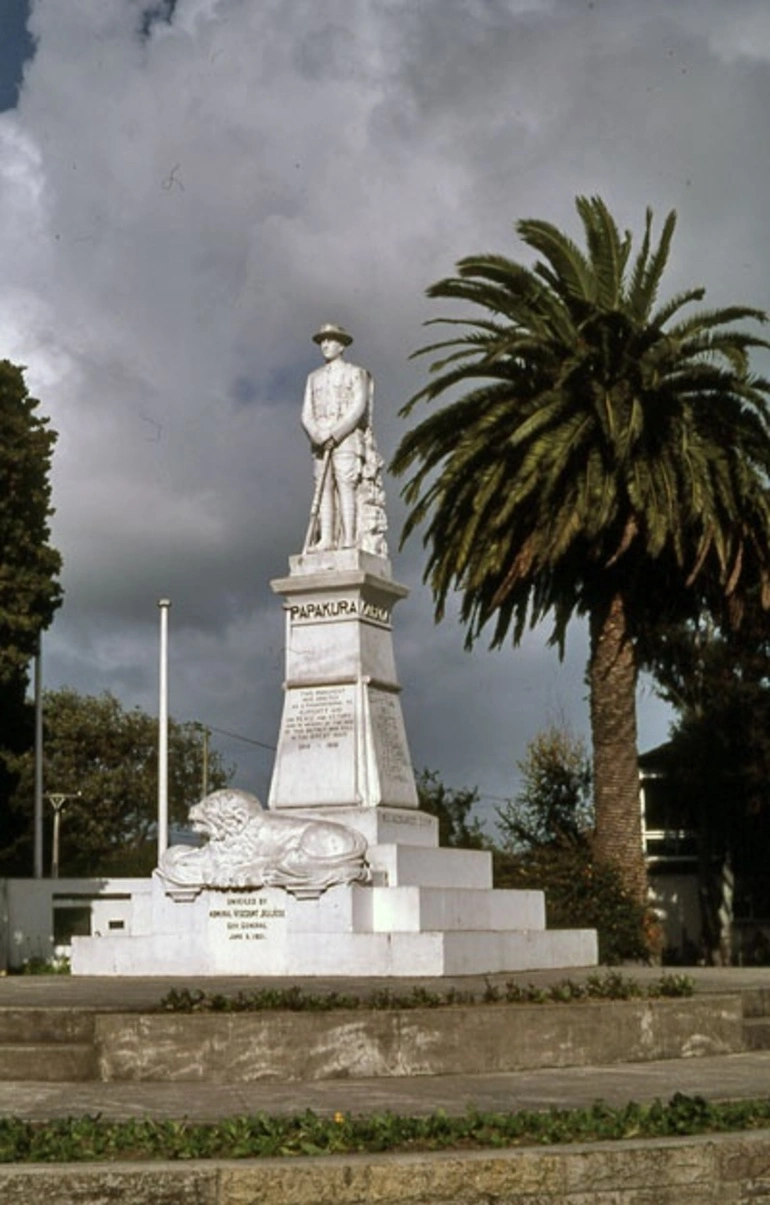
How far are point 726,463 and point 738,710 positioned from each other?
8.77m

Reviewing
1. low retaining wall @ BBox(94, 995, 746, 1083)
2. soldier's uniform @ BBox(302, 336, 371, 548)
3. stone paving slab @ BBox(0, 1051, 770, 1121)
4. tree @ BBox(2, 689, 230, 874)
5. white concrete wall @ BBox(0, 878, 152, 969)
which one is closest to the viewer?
stone paving slab @ BBox(0, 1051, 770, 1121)

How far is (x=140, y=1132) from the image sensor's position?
273 inches

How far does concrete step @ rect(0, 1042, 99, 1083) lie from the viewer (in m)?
10.0

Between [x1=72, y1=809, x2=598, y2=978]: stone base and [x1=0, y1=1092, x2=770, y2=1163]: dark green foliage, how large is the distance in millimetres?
7408

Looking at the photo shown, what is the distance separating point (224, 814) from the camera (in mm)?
16000

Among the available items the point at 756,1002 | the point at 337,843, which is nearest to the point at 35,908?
the point at 337,843

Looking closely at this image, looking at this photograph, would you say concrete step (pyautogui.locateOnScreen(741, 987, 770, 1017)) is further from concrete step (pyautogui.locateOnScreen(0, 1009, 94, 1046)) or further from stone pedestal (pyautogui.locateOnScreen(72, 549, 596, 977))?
concrete step (pyautogui.locateOnScreen(0, 1009, 94, 1046))

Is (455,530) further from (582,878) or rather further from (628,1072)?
(628,1072)

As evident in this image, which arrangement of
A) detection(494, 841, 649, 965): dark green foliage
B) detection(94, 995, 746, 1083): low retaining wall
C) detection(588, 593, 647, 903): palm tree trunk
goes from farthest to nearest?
detection(588, 593, 647, 903): palm tree trunk
detection(494, 841, 649, 965): dark green foliage
detection(94, 995, 746, 1083): low retaining wall

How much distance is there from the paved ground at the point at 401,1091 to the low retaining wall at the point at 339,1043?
0.11 metres

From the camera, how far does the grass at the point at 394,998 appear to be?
34.1 ft

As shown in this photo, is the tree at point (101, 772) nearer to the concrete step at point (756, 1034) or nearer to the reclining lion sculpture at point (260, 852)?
the reclining lion sculpture at point (260, 852)

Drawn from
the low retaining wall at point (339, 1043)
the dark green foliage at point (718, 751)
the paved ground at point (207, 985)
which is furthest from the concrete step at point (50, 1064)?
the dark green foliage at point (718, 751)

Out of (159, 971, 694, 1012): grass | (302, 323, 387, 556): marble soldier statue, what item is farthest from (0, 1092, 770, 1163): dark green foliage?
(302, 323, 387, 556): marble soldier statue
